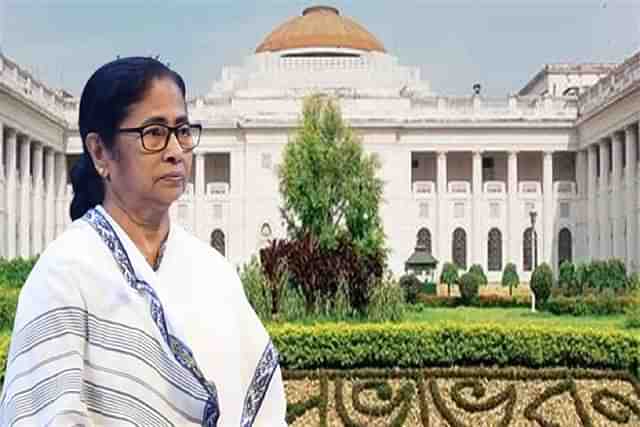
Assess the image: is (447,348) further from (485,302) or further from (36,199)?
(36,199)

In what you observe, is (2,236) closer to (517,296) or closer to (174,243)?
(517,296)

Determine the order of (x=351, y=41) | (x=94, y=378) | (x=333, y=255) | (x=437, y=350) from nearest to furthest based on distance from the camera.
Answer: (x=94, y=378)
(x=437, y=350)
(x=333, y=255)
(x=351, y=41)

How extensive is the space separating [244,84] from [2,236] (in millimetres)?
14909

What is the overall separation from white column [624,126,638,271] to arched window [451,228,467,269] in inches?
359

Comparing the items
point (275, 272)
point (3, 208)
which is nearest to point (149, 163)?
point (275, 272)

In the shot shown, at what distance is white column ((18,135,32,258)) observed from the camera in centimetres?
3975

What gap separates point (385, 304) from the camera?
14.3 metres

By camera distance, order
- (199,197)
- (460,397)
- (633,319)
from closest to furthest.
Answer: (460,397), (633,319), (199,197)

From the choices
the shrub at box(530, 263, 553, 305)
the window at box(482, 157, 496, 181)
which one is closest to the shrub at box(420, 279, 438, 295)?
the shrub at box(530, 263, 553, 305)

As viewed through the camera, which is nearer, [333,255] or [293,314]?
[293,314]

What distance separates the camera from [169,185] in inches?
87.4

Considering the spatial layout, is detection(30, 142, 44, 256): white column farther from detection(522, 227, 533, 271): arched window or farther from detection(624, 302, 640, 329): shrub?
detection(624, 302, 640, 329): shrub

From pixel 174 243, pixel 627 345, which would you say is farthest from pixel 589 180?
pixel 174 243

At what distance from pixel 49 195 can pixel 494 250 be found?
20.8 m
